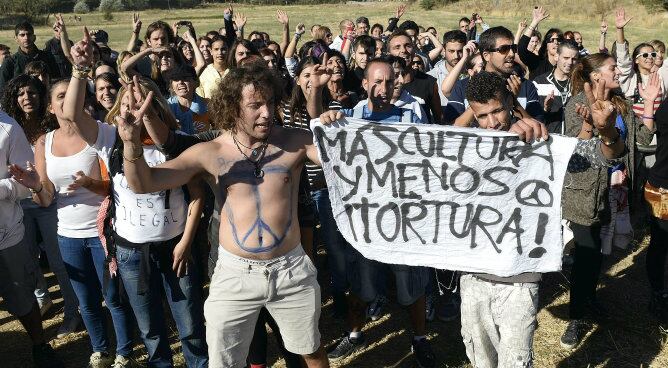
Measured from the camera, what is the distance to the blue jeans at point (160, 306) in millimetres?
4070

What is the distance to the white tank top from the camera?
4387mm

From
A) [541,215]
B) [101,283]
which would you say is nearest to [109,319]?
[101,283]

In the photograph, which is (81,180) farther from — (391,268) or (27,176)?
(391,268)

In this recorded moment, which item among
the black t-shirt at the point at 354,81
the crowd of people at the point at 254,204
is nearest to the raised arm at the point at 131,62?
the crowd of people at the point at 254,204

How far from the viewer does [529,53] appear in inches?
326

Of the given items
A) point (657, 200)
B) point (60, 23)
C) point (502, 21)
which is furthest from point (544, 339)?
point (502, 21)

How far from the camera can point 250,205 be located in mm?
3467

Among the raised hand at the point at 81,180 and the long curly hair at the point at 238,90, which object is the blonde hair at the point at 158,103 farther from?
the raised hand at the point at 81,180

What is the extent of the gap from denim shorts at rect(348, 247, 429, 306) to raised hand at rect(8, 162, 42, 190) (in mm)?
2255

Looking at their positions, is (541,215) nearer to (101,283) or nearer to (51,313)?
(101,283)

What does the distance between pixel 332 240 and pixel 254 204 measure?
4.98 feet

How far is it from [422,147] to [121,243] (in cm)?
199

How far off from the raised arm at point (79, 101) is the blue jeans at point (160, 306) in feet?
2.65

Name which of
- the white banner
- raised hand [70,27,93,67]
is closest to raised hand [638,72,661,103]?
the white banner
